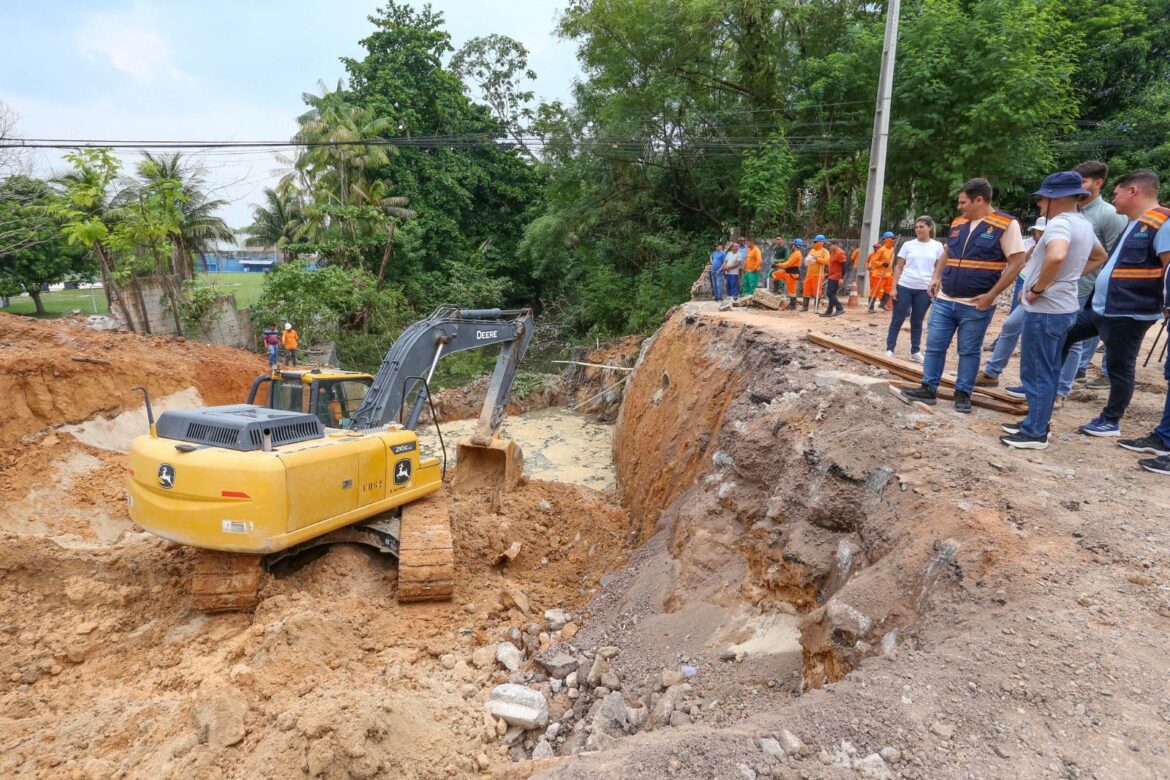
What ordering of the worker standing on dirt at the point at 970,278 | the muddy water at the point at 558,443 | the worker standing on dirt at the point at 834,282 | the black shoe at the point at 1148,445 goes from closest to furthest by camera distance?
the black shoe at the point at 1148,445 < the worker standing on dirt at the point at 970,278 < the worker standing on dirt at the point at 834,282 < the muddy water at the point at 558,443

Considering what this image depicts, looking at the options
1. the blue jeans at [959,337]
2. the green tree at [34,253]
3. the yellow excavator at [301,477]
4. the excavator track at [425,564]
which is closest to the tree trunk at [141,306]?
the green tree at [34,253]

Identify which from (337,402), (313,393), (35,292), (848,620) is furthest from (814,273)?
(35,292)

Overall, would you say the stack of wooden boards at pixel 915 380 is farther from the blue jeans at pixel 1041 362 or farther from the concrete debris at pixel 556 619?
the concrete debris at pixel 556 619

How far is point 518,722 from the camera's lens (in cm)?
414

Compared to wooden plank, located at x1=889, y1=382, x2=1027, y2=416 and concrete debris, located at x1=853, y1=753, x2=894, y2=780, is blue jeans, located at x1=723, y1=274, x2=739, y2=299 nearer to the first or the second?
wooden plank, located at x1=889, y1=382, x2=1027, y2=416

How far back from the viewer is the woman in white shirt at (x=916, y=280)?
6758 millimetres

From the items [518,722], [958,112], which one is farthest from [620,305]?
[518,722]

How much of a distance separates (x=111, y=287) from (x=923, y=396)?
1764 centimetres

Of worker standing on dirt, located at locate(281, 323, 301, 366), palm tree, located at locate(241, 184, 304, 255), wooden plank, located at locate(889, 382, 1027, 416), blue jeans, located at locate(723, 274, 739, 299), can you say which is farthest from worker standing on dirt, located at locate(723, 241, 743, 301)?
palm tree, located at locate(241, 184, 304, 255)

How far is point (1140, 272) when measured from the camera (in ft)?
13.8

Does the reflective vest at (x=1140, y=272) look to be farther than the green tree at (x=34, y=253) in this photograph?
No

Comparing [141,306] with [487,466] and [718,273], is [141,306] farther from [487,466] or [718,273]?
[718,273]

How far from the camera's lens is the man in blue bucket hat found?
4.08 metres

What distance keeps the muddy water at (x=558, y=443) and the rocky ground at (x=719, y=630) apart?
5260 millimetres
